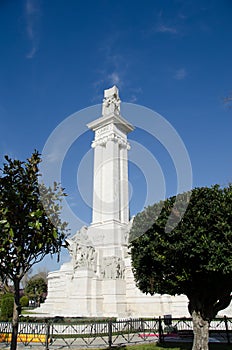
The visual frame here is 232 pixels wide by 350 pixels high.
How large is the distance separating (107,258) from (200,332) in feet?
70.1

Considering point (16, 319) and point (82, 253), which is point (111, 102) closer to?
point (82, 253)

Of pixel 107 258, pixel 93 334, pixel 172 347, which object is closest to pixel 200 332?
pixel 172 347

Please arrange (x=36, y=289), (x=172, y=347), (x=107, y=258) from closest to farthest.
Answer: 1. (x=172, y=347)
2. (x=107, y=258)
3. (x=36, y=289)

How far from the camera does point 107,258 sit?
32469 mm

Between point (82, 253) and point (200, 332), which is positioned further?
point (82, 253)

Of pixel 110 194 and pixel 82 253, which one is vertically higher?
pixel 110 194

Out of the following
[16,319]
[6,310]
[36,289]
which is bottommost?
[6,310]

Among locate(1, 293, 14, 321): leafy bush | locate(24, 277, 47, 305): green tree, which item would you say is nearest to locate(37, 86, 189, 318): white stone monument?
locate(1, 293, 14, 321): leafy bush

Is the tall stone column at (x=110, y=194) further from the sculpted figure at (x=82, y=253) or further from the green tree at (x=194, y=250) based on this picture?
the green tree at (x=194, y=250)

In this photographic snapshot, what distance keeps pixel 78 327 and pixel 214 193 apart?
11942 millimetres

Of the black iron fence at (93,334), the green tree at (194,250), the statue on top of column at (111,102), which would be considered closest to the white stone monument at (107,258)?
the statue on top of column at (111,102)

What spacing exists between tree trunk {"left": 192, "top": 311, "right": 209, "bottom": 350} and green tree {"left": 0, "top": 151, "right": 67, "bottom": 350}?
6392mm

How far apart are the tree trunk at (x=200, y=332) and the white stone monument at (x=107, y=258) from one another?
52.3 feet

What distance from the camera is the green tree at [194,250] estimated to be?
10.6m
